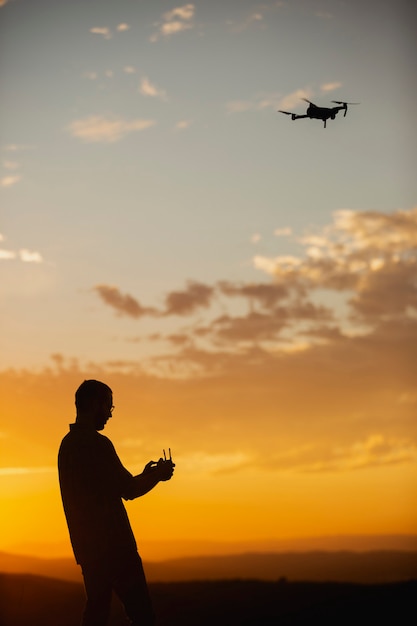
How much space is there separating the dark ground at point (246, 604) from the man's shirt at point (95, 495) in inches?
162

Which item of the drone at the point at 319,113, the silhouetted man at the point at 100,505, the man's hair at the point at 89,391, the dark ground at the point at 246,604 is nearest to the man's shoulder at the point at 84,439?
the silhouetted man at the point at 100,505

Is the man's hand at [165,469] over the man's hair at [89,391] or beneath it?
beneath

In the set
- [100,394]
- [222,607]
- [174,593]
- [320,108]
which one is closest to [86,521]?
[100,394]

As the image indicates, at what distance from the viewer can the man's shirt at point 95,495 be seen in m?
7.38

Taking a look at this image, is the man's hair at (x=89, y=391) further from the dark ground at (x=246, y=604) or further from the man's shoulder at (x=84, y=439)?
the dark ground at (x=246, y=604)

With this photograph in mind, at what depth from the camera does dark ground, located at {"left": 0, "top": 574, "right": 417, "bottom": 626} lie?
36.0 feet

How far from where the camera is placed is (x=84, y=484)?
7512 millimetres

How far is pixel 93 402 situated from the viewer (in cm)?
768

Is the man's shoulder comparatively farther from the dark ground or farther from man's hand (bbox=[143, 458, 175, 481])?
the dark ground

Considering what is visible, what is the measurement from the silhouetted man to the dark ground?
3978 mm

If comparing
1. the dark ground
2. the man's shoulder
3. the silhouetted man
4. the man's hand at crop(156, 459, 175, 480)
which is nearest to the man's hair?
the silhouetted man

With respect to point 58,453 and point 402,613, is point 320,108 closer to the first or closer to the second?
point 402,613

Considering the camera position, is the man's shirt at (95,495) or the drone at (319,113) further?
the drone at (319,113)

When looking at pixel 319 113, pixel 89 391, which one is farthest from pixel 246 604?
pixel 319 113
